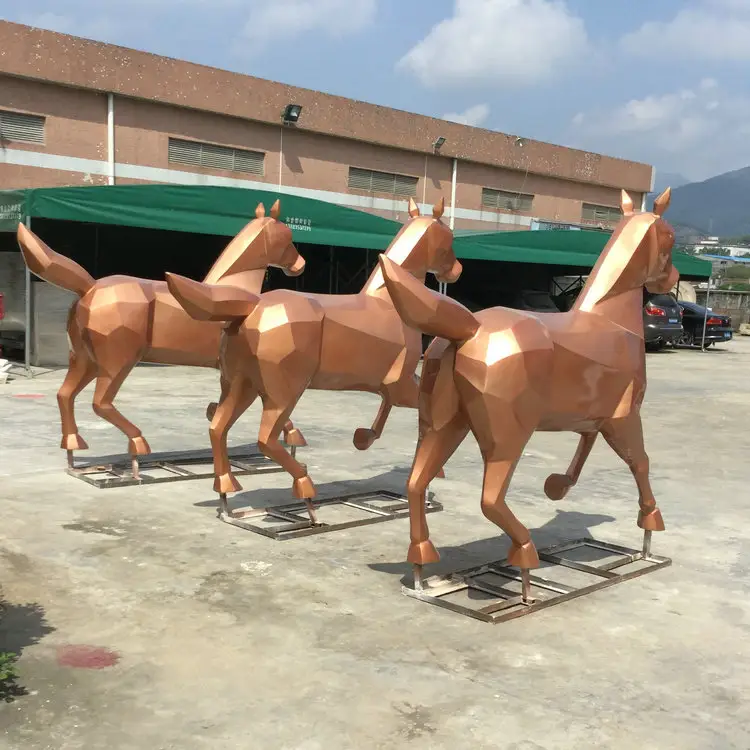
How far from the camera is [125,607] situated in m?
3.89

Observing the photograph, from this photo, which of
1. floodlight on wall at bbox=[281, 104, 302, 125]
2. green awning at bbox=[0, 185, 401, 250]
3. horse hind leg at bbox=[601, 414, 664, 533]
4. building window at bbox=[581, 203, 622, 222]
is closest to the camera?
horse hind leg at bbox=[601, 414, 664, 533]

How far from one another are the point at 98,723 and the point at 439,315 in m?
2.04

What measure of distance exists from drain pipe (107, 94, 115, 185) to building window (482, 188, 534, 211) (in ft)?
36.9

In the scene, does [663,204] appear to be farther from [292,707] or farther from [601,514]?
[292,707]

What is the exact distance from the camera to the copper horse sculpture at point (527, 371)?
12.2 ft

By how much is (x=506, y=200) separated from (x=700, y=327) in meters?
6.59

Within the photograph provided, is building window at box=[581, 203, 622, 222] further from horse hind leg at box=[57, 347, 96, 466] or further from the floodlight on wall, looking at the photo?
horse hind leg at box=[57, 347, 96, 466]

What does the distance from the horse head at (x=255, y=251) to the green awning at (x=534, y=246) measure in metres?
9.54

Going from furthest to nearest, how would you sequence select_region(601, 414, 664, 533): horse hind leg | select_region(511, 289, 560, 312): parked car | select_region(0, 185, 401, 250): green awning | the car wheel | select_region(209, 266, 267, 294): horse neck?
the car wheel → select_region(511, 289, 560, 312): parked car → select_region(0, 185, 401, 250): green awning → select_region(209, 266, 267, 294): horse neck → select_region(601, 414, 664, 533): horse hind leg

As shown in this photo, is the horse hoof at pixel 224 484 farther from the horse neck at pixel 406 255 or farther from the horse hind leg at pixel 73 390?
the horse hind leg at pixel 73 390

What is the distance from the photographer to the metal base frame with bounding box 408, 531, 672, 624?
3992mm

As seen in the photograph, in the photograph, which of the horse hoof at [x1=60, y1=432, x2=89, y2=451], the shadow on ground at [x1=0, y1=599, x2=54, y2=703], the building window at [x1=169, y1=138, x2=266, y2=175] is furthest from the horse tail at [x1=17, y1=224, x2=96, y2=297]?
the building window at [x1=169, y1=138, x2=266, y2=175]

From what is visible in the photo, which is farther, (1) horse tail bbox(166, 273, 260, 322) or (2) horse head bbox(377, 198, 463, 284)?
(2) horse head bbox(377, 198, 463, 284)

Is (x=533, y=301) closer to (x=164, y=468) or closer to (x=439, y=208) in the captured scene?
(x=164, y=468)
